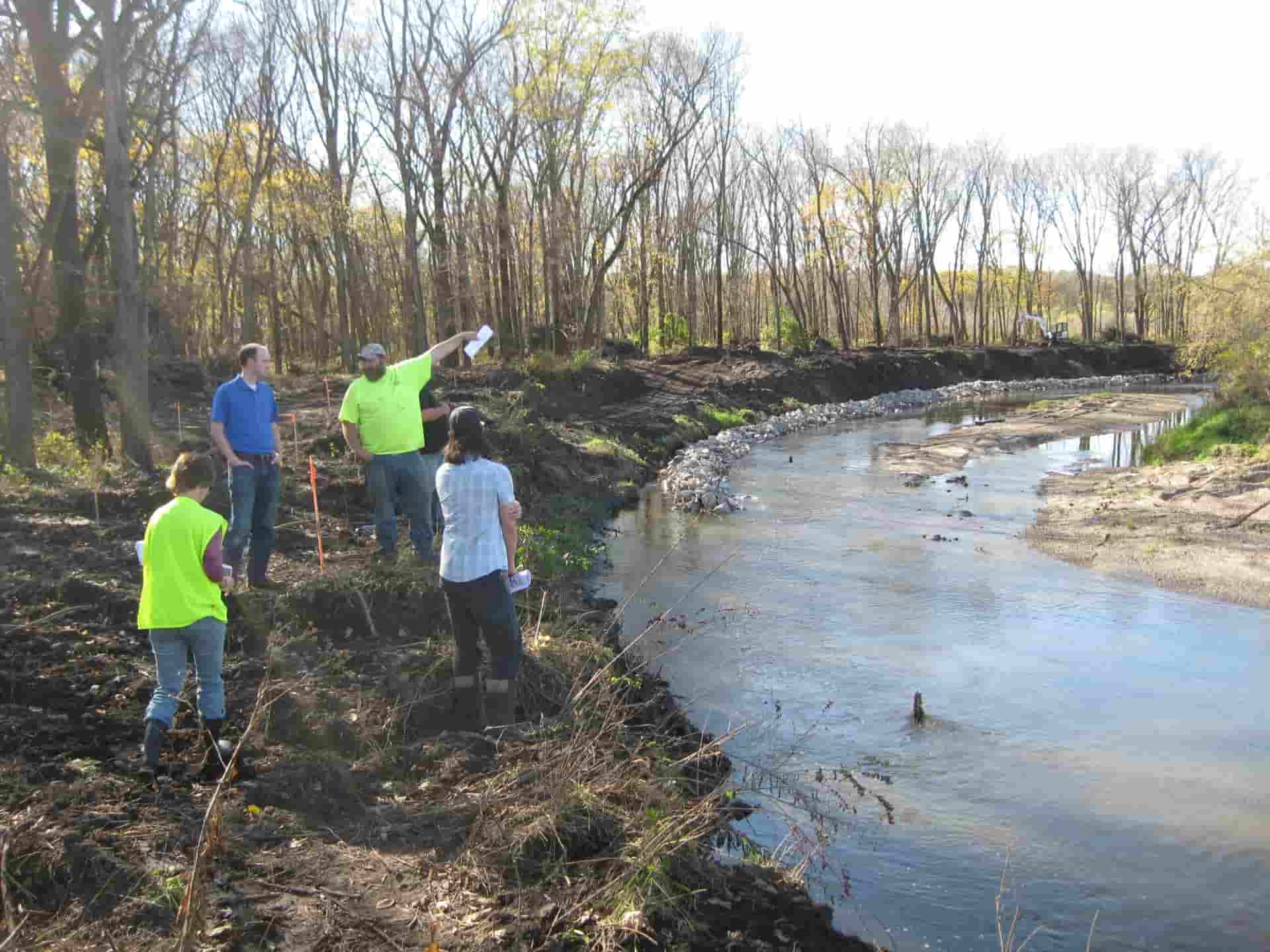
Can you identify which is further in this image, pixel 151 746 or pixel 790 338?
pixel 790 338

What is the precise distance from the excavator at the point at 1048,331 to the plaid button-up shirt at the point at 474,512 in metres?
54.3

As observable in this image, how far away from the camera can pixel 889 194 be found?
45.7 metres

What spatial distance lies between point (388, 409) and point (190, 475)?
2.68 metres

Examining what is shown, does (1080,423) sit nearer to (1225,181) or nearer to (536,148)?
(536,148)

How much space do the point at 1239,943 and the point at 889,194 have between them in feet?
147

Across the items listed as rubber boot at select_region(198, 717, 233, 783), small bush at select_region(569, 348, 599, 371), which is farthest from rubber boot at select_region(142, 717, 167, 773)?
small bush at select_region(569, 348, 599, 371)

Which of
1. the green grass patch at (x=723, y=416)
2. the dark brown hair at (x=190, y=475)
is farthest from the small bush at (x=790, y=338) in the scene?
the dark brown hair at (x=190, y=475)

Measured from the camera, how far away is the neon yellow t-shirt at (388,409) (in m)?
7.41

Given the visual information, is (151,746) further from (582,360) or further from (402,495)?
(582,360)

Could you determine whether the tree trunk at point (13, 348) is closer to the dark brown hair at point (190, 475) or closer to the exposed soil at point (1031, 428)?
the dark brown hair at point (190, 475)

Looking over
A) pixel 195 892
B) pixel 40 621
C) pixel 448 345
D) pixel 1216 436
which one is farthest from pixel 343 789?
pixel 1216 436

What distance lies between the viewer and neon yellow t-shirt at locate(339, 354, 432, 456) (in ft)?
24.3

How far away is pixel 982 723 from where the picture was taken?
729 centimetres

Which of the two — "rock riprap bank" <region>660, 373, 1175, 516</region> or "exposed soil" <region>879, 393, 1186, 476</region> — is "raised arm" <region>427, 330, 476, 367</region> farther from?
"exposed soil" <region>879, 393, 1186, 476</region>
